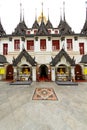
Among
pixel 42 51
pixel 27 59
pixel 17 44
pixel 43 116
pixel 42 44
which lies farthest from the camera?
pixel 17 44

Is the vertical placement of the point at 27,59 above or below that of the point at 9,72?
above

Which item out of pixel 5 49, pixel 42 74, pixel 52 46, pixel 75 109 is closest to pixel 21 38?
pixel 5 49

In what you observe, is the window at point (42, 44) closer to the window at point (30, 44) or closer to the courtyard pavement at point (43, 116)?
the window at point (30, 44)

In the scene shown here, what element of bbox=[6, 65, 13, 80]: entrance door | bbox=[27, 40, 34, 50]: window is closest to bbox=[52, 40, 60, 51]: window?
bbox=[27, 40, 34, 50]: window

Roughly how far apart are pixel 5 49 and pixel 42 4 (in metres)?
11.5

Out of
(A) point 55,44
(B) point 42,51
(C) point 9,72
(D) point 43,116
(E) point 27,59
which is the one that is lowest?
(D) point 43,116

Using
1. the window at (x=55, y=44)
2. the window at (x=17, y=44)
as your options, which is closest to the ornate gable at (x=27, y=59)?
the window at (x=17, y=44)

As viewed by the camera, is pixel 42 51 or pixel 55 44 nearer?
pixel 42 51

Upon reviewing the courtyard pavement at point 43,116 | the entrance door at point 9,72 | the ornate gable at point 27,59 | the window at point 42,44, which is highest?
the window at point 42,44

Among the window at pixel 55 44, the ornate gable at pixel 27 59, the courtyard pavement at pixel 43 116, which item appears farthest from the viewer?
the window at pixel 55 44

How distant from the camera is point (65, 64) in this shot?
66.6 ft

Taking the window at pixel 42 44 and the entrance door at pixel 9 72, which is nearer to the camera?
the window at pixel 42 44

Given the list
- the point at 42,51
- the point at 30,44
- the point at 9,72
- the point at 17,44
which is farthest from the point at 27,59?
the point at 9,72

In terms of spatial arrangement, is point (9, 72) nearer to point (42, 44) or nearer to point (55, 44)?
point (42, 44)
